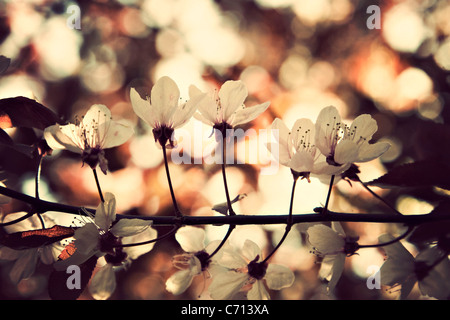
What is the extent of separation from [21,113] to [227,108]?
1.50 feet

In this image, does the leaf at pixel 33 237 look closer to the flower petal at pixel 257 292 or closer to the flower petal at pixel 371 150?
the flower petal at pixel 257 292

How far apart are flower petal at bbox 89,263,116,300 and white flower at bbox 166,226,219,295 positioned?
136 mm

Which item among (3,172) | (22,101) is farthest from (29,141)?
(22,101)

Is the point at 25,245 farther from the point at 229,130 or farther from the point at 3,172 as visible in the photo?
the point at 229,130

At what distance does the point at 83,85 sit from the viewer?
11.6ft

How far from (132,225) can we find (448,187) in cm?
67

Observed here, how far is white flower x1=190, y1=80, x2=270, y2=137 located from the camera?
94cm

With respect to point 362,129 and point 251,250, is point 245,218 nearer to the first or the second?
point 251,250

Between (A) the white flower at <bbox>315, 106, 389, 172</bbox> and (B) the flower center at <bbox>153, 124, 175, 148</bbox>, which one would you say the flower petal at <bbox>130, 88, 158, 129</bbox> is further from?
(A) the white flower at <bbox>315, 106, 389, 172</bbox>

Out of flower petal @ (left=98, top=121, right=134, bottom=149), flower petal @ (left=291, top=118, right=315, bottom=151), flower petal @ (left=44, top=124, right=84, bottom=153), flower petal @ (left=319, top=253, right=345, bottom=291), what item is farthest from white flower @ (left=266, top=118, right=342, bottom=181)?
flower petal @ (left=44, top=124, right=84, bottom=153)

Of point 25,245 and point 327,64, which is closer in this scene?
point 25,245

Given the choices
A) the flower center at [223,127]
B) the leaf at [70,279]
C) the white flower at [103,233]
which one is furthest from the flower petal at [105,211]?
the flower center at [223,127]

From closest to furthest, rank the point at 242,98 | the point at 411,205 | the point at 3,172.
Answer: the point at 242,98 < the point at 3,172 < the point at 411,205

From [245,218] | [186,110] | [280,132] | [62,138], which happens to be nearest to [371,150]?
[280,132]
